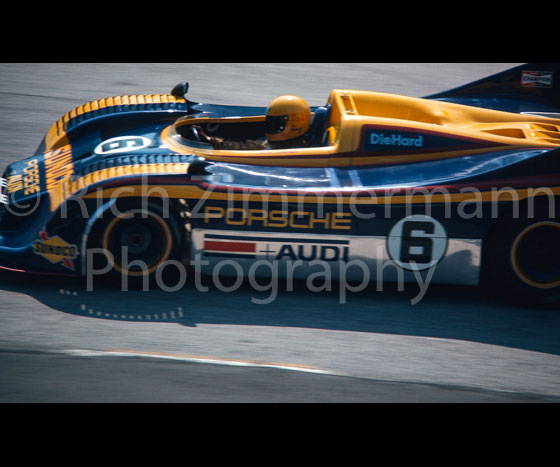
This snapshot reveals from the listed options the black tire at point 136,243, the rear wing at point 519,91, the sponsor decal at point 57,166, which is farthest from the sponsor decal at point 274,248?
the rear wing at point 519,91

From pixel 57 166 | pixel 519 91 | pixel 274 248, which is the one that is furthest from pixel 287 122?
pixel 519 91

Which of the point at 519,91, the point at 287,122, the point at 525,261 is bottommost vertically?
the point at 525,261

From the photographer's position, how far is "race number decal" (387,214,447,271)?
4629mm

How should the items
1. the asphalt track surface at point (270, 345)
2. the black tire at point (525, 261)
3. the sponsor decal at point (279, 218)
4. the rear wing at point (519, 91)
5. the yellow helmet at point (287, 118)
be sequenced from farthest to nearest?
1. the rear wing at point (519, 91)
2. the yellow helmet at point (287, 118)
3. the black tire at point (525, 261)
4. the sponsor decal at point (279, 218)
5. the asphalt track surface at point (270, 345)

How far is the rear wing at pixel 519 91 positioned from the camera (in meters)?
6.22

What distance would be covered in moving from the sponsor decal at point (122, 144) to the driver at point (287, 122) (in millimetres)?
595

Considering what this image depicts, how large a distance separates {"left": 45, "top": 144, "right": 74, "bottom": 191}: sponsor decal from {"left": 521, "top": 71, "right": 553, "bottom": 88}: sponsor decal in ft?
13.4

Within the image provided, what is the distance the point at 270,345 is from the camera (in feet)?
14.0

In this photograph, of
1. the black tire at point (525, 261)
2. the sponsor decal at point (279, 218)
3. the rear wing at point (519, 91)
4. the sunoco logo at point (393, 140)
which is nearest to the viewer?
the sponsor decal at point (279, 218)

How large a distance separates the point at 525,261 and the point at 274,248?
177 cm

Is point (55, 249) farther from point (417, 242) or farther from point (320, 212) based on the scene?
point (417, 242)

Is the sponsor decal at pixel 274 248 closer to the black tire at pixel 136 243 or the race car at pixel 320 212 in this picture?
the race car at pixel 320 212

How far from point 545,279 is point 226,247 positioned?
2263 millimetres

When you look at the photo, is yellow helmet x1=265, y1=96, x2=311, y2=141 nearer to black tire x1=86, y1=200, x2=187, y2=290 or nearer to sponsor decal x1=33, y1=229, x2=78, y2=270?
black tire x1=86, y1=200, x2=187, y2=290
